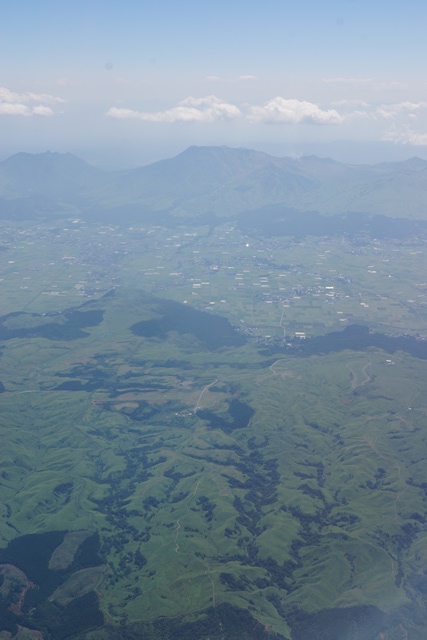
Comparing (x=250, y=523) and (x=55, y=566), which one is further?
(x=250, y=523)

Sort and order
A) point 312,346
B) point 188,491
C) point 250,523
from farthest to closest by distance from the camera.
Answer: point 312,346
point 188,491
point 250,523

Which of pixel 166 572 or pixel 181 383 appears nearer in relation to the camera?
pixel 166 572

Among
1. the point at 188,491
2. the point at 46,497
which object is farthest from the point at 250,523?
the point at 46,497

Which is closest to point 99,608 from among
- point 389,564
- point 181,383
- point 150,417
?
point 389,564

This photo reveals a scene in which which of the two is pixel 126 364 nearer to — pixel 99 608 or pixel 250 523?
pixel 250 523

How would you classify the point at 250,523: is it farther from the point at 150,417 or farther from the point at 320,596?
the point at 150,417

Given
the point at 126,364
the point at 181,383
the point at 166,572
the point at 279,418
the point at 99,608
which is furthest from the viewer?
the point at 126,364
